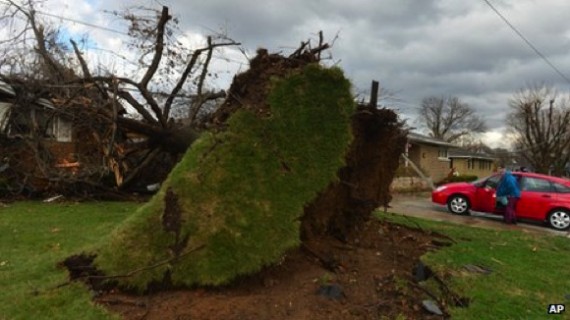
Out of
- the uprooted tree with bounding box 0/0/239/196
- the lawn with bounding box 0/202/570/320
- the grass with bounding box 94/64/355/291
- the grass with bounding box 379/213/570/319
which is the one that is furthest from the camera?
the uprooted tree with bounding box 0/0/239/196

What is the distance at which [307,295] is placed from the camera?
4.97 m

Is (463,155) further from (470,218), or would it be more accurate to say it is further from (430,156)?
(470,218)

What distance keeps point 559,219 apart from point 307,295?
1234 centimetres

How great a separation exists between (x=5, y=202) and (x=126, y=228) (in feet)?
30.3

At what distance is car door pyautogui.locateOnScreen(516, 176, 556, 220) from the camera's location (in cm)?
1485

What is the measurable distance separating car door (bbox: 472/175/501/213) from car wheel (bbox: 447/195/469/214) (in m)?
0.27

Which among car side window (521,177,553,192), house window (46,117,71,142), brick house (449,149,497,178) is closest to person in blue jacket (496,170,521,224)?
car side window (521,177,553,192)

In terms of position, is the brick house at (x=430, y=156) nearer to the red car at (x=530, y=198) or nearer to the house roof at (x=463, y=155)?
the house roof at (x=463, y=155)

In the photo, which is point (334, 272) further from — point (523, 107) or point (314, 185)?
point (523, 107)

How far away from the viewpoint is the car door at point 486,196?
623 inches

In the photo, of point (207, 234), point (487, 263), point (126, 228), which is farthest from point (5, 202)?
point (487, 263)

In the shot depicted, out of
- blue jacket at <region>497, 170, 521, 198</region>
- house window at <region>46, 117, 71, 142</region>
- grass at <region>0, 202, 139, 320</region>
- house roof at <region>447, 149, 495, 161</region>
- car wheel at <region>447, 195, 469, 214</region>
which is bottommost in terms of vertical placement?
grass at <region>0, 202, 139, 320</region>

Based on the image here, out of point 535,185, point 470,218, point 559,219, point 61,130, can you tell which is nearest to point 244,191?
point 470,218

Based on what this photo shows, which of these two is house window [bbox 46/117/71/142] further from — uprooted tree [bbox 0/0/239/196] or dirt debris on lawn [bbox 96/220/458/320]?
dirt debris on lawn [bbox 96/220/458/320]
